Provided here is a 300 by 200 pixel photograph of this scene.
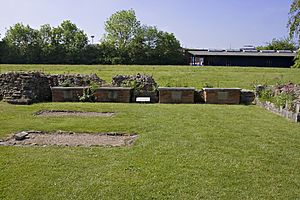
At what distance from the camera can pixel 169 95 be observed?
1062cm

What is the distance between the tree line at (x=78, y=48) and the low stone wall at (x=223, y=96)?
95.4 feet

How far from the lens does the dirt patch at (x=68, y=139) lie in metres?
5.05

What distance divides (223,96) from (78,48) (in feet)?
107

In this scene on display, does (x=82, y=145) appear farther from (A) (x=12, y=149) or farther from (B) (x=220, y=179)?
(B) (x=220, y=179)

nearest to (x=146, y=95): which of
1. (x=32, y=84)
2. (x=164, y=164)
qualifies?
(x=32, y=84)

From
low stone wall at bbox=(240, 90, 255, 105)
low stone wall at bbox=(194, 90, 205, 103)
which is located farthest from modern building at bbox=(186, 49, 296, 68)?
low stone wall at bbox=(194, 90, 205, 103)

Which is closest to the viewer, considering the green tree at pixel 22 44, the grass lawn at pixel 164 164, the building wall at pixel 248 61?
the grass lawn at pixel 164 164

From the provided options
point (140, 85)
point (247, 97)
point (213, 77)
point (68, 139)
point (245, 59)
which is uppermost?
point (245, 59)

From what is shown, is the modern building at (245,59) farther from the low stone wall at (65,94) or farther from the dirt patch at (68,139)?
the dirt patch at (68,139)

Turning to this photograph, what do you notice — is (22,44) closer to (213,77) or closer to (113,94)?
(213,77)

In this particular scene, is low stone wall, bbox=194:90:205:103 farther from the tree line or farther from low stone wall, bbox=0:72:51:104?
the tree line

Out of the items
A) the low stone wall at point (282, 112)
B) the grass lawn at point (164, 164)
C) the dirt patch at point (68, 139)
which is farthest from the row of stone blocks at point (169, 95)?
the dirt patch at point (68, 139)

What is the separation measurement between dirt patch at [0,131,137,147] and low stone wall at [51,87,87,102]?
16.9ft

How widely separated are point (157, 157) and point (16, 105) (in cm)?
686
